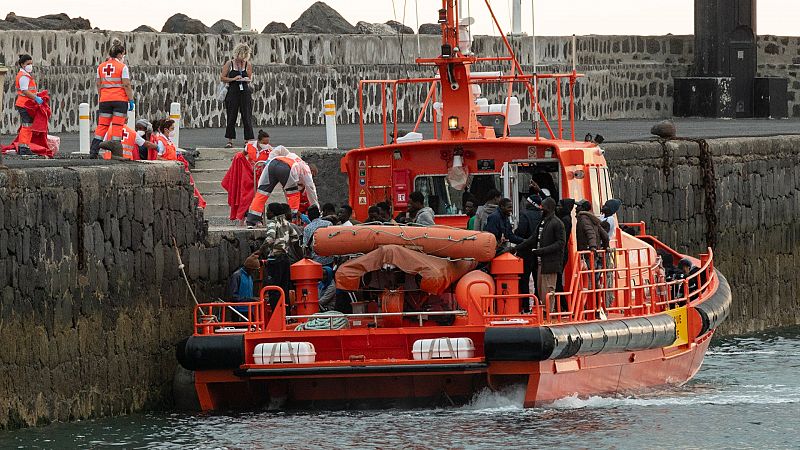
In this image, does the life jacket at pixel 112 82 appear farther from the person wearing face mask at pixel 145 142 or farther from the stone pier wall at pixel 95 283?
the stone pier wall at pixel 95 283

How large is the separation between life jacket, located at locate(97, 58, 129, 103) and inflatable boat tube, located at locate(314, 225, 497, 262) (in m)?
5.39

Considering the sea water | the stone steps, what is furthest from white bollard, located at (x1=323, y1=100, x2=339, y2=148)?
the sea water

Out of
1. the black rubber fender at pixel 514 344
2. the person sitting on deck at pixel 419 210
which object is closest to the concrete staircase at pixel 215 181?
the person sitting on deck at pixel 419 210

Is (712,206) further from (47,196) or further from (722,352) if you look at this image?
(47,196)

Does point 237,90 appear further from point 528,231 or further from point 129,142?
point 528,231

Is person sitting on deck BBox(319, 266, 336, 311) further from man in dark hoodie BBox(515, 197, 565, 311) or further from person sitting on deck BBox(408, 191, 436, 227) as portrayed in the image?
man in dark hoodie BBox(515, 197, 565, 311)

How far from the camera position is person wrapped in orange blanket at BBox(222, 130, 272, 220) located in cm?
1977

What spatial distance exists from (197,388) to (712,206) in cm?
1155

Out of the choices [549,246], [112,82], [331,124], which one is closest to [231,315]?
[549,246]

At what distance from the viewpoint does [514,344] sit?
48.0 feet

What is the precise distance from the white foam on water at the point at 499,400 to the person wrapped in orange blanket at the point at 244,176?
520cm

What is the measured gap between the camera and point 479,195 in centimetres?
1733

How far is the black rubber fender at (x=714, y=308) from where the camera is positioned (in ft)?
58.9

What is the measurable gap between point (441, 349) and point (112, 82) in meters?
6.84
